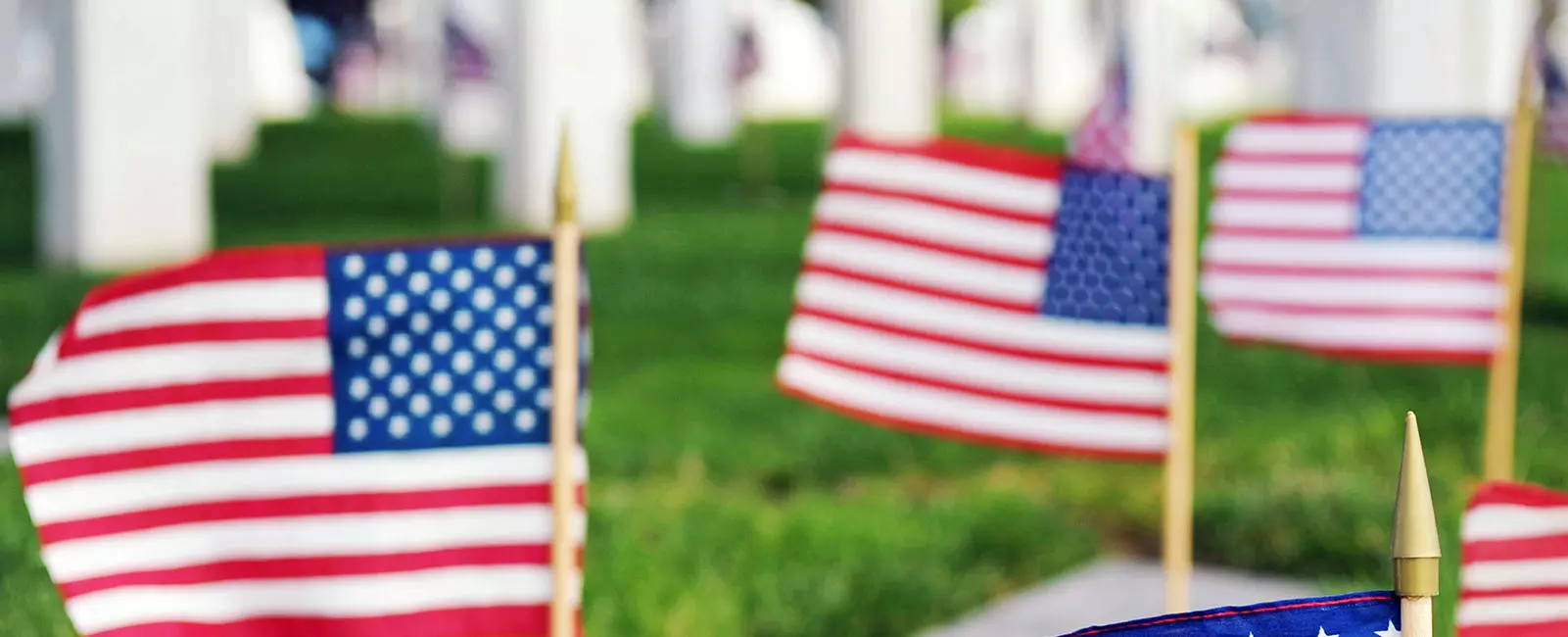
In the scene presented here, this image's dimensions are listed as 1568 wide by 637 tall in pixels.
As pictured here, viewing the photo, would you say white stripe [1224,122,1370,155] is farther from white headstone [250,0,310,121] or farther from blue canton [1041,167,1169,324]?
white headstone [250,0,310,121]

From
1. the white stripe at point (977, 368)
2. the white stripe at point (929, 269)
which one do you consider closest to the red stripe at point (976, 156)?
the white stripe at point (929, 269)

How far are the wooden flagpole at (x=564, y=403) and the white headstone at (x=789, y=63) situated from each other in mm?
37218

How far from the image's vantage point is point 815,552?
19.7 feet

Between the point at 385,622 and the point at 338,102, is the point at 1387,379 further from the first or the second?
the point at 338,102

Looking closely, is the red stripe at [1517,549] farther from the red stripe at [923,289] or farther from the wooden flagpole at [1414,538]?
the red stripe at [923,289]

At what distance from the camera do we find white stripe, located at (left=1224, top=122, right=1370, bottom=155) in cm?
587

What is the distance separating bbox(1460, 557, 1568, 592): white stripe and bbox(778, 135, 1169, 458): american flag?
1.69m

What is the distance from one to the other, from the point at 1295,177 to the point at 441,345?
317 cm

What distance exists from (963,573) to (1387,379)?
4.06 m

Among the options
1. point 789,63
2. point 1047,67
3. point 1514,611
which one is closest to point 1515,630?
point 1514,611

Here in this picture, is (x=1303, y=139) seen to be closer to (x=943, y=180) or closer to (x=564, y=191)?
(x=943, y=180)

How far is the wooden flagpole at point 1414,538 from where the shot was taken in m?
2.27

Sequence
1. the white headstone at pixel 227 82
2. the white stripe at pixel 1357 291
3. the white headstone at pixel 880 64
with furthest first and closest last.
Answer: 1. the white headstone at pixel 227 82
2. the white headstone at pixel 880 64
3. the white stripe at pixel 1357 291

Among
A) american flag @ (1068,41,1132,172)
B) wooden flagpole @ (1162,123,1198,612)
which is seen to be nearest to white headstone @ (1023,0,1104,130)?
american flag @ (1068,41,1132,172)
